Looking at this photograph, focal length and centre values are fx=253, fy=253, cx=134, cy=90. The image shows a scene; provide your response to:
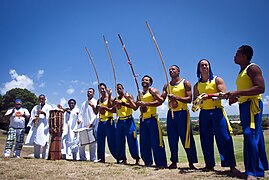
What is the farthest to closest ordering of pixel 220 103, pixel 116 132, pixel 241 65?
1. pixel 116 132
2. pixel 220 103
3. pixel 241 65

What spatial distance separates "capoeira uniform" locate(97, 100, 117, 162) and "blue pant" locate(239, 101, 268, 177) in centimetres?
392

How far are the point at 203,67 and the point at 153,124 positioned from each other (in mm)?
1853

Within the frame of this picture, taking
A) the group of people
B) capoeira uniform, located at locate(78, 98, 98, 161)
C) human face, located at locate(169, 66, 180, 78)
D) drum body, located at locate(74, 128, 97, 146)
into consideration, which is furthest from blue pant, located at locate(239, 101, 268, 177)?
capoeira uniform, located at locate(78, 98, 98, 161)

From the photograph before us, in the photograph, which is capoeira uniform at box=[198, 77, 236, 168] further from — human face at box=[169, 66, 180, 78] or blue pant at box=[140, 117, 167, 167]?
blue pant at box=[140, 117, 167, 167]

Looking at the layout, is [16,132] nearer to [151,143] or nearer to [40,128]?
[40,128]

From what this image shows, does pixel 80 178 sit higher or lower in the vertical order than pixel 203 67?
lower

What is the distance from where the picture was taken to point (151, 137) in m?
6.02

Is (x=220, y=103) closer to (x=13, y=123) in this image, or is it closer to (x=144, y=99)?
(x=144, y=99)

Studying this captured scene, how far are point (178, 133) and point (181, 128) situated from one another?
0.19m

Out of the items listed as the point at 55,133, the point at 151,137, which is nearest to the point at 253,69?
the point at 151,137

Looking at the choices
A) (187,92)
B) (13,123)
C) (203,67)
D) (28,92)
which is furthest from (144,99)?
(28,92)

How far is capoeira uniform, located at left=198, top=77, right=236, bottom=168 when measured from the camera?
4.75 meters

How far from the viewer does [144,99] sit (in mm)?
6309

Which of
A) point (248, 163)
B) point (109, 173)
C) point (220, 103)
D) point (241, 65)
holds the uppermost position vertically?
point (241, 65)
